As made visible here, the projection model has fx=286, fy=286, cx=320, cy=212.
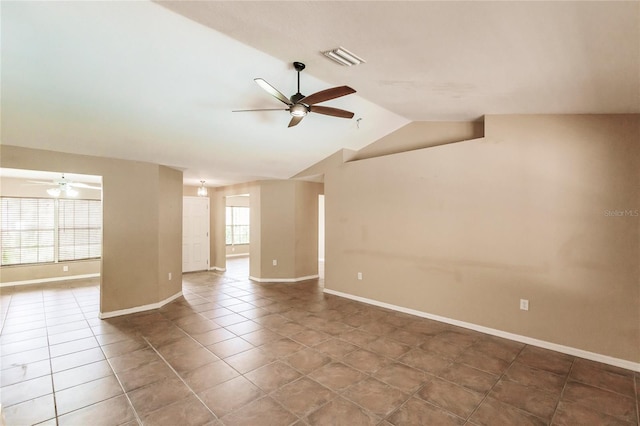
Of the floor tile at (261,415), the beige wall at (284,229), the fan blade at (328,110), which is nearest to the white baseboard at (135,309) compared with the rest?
the beige wall at (284,229)

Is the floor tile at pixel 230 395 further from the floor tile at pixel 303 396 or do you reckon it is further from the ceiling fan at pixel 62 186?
the ceiling fan at pixel 62 186

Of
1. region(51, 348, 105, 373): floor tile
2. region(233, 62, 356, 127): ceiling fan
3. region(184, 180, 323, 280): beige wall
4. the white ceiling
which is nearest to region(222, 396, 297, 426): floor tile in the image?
region(51, 348, 105, 373): floor tile

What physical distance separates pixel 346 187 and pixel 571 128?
3324 millimetres

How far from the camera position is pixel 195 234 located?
7922mm

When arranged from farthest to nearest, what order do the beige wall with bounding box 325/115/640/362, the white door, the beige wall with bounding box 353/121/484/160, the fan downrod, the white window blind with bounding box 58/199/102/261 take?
the white door → the white window blind with bounding box 58/199/102/261 → the beige wall with bounding box 353/121/484/160 → the beige wall with bounding box 325/115/640/362 → the fan downrod

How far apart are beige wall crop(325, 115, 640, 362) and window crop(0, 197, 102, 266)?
6.20 metres

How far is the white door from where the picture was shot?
306 inches

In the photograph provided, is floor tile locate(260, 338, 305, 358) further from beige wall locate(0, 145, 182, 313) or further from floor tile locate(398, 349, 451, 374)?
beige wall locate(0, 145, 182, 313)

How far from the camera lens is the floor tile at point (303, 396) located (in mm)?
2338

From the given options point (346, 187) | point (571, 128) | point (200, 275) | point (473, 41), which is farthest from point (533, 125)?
point (200, 275)

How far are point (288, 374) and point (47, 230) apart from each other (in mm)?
7530

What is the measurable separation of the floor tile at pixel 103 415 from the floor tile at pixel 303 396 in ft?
3.83

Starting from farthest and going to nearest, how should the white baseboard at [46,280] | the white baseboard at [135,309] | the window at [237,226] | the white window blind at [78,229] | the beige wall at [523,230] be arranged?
the window at [237,226]
the white window blind at [78,229]
the white baseboard at [46,280]
the white baseboard at [135,309]
the beige wall at [523,230]

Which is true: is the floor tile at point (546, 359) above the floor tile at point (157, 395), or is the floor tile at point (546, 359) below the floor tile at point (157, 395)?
below
